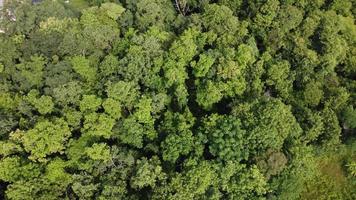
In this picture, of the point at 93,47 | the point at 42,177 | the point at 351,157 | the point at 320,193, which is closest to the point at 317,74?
the point at 351,157

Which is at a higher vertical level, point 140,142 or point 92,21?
point 92,21

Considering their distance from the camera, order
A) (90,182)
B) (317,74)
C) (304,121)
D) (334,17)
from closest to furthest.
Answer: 1. (90,182)
2. (304,121)
3. (317,74)
4. (334,17)

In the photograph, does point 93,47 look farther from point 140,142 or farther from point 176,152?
point 176,152

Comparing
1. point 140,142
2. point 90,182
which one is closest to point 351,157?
point 140,142

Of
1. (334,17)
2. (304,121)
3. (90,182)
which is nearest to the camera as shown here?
(90,182)

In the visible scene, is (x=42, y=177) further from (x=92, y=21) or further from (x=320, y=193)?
(x=320, y=193)

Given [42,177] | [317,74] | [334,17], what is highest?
[334,17]

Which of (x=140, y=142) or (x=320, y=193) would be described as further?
(x=320, y=193)
